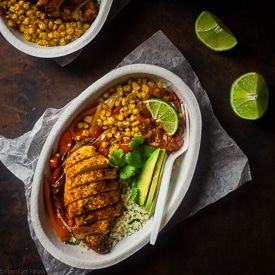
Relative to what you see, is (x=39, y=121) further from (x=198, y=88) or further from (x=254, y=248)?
(x=254, y=248)

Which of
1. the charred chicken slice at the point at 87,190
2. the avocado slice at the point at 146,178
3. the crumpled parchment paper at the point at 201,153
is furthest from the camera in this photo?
the crumpled parchment paper at the point at 201,153

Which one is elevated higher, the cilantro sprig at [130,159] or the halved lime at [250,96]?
the cilantro sprig at [130,159]

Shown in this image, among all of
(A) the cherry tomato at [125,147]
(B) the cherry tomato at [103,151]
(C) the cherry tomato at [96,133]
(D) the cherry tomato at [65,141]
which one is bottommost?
(A) the cherry tomato at [125,147]

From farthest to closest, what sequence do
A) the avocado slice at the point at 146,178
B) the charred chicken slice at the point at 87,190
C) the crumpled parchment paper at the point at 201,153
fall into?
the crumpled parchment paper at the point at 201,153, the avocado slice at the point at 146,178, the charred chicken slice at the point at 87,190

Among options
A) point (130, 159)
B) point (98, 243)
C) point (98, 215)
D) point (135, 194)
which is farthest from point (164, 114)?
point (98, 243)

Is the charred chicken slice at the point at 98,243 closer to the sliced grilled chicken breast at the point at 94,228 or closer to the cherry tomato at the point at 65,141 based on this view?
the sliced grilled chicken breast at the point at 94,228

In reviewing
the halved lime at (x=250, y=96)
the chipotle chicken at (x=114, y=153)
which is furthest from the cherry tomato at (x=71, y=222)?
the halved lime at (x=250, y=96)

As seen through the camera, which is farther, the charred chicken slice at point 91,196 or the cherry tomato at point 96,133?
the cherry tomato at point 96,133

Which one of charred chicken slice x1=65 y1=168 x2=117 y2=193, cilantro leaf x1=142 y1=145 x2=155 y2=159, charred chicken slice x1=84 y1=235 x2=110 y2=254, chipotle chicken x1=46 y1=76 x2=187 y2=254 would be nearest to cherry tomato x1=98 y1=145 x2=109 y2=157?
chipotle chicken x1=46 y1=76 x2=187 y2=254
